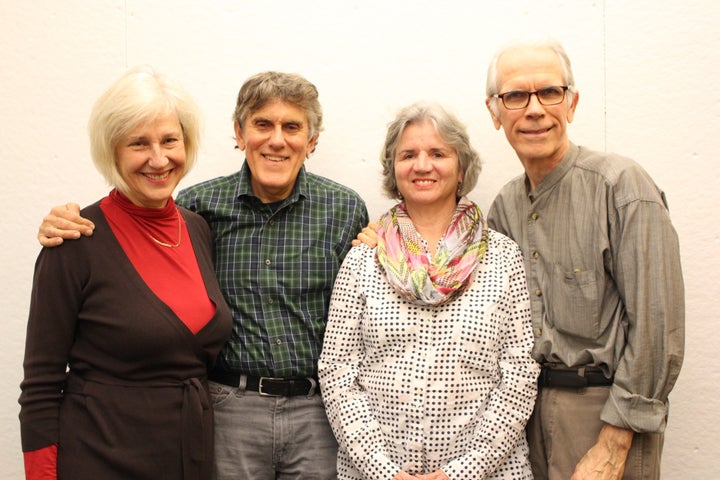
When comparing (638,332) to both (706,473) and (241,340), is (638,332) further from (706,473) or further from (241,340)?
(241,340)

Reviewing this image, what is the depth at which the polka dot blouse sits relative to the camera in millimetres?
1941

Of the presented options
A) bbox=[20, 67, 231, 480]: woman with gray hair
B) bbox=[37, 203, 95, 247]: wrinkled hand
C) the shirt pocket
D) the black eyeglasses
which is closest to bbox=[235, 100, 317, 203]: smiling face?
bbox=[20, 67, 231, 480]: woman with gray hair

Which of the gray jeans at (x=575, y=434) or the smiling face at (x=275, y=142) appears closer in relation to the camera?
the gray jeans at (x=575, y=434)

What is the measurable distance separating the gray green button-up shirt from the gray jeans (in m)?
0.09

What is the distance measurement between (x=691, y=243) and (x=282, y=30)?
1755 mm

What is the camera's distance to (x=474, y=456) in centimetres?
192

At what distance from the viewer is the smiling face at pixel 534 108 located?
1934mm

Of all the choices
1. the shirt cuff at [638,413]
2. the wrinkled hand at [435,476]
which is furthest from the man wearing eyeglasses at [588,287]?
the wrinkled hand at [435,476]

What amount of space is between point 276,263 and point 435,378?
0.63m

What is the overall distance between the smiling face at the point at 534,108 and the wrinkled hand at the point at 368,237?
Result: 0.54 meters

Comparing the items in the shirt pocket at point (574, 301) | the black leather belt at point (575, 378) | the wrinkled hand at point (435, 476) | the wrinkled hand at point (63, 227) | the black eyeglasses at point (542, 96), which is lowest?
the wrinkled hand at point (435, 476)

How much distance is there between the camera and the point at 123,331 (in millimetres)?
1775

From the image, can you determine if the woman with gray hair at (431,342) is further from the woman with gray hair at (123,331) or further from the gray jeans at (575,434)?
the woman with gray hair at (123,331)

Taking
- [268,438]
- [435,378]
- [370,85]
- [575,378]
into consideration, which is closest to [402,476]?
[435,378]
